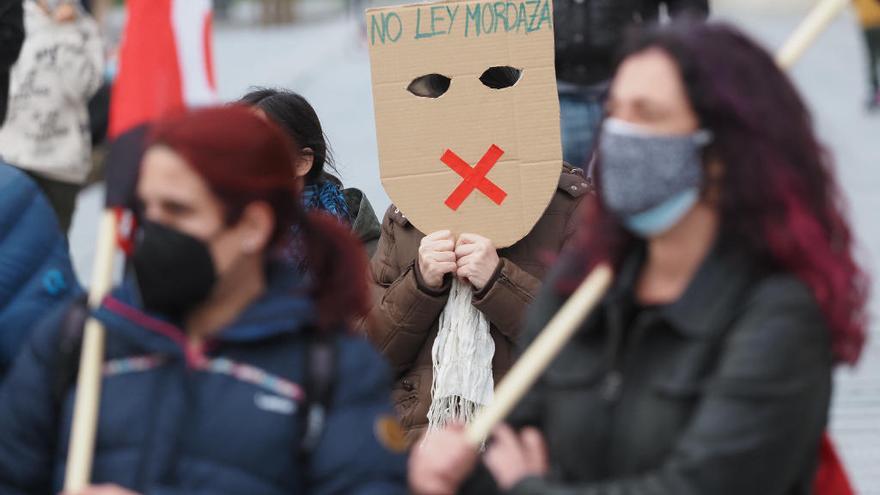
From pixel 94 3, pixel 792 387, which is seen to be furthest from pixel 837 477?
pixel 94 3

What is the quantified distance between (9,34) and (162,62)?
2.31 metres

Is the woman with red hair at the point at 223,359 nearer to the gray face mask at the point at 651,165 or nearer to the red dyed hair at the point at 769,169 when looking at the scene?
the gray face mask at the point at 651,165

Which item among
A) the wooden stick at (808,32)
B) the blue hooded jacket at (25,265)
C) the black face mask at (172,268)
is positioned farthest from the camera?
the blue hooded jacket at (25,265)

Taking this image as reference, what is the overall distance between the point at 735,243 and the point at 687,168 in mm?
164

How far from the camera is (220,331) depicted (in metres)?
3.02

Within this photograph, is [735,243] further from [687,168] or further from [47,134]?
[47,134]

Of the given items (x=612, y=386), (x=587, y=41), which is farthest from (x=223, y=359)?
(x=587, y=41)

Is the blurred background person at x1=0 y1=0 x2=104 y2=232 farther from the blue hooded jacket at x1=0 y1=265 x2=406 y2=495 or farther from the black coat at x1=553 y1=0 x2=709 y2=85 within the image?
the blue hooded jacket at x1=0 y1=265 x2=406 y2=495

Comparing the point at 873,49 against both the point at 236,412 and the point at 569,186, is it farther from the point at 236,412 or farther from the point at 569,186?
the point at 236,412

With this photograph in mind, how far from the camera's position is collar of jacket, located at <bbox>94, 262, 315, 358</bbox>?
299cm

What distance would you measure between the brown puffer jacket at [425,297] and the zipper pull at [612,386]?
5.23 feet

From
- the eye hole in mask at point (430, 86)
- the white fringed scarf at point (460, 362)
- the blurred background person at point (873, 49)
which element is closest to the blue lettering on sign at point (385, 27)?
the eye hole in mask at point (430, 86)

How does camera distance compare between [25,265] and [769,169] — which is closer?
[769,169]

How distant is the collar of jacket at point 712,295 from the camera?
2.92 meters
